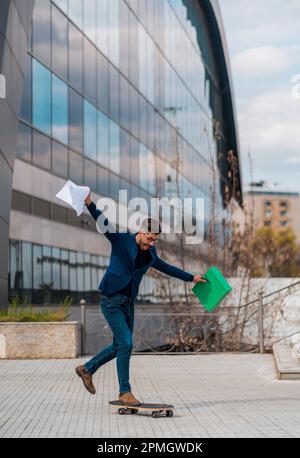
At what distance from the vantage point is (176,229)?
74.9ft

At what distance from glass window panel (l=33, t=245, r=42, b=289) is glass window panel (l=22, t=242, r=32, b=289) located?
1.00ft

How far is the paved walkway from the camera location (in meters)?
8.73

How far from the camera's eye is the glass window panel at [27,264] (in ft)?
76.6

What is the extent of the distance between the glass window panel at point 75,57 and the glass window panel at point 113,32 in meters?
3.47

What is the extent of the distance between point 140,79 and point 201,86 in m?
17.7

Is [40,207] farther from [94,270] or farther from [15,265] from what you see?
[94,270]

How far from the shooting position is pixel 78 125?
28156mm

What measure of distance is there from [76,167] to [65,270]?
3.01 metres

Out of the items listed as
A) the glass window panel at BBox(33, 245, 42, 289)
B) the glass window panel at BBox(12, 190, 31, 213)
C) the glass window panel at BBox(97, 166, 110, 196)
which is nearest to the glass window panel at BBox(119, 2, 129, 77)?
the glass window panel at BBox(97, 166, 110, 196)

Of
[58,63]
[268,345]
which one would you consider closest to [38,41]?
[58,63]

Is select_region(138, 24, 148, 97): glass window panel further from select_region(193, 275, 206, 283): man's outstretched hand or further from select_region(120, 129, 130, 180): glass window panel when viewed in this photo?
select_region(193, 275, 206, 283): man's outstretched hand

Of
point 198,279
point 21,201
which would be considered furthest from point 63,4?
point 198,279

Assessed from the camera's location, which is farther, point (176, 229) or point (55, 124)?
point (55, 124)

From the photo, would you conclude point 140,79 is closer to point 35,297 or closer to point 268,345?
point 35,297
